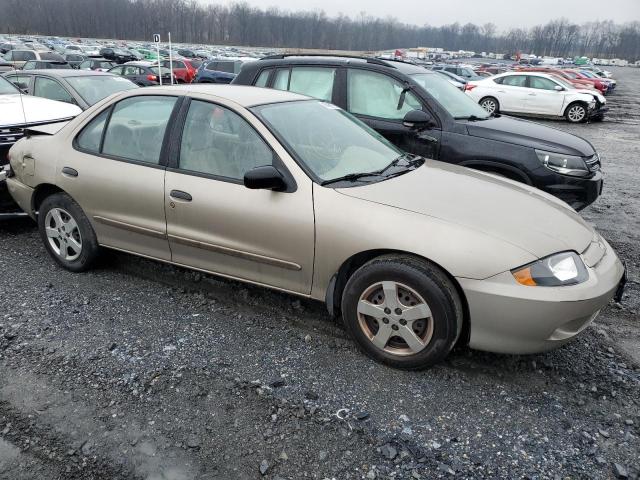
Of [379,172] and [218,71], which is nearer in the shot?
[379,172]

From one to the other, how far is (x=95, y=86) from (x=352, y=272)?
22.1 feet

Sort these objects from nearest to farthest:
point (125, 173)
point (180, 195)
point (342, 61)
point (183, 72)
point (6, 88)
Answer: point (180, 195) → point (125, 173) → point (342, 61) → point (6, 88) → point (183, 72)

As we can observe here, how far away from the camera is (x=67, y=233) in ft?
13.8

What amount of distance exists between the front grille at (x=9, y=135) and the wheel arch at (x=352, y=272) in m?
4.01

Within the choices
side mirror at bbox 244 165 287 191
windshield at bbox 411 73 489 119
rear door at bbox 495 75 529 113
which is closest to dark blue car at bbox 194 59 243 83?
rear door at bbox 495 75 529 113

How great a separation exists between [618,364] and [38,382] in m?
3.54

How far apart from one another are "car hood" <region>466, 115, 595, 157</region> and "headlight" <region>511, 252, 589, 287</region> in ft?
8.72

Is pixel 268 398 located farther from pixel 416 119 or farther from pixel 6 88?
pixel 6 88

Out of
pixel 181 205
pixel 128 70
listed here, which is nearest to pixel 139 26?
pixel 128 70

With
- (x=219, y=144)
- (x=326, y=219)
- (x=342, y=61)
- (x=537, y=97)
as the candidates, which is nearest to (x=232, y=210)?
(x=219, y=144)

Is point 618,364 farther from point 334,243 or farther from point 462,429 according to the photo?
point 334,243

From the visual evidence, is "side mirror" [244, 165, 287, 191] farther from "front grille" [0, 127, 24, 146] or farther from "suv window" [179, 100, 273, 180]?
"front grille" [0, 127, 24, 146]

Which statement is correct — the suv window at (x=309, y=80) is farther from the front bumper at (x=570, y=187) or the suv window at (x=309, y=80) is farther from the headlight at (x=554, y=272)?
the headlight at (x=554, y=272)

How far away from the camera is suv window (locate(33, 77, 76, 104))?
7805 millimetres
